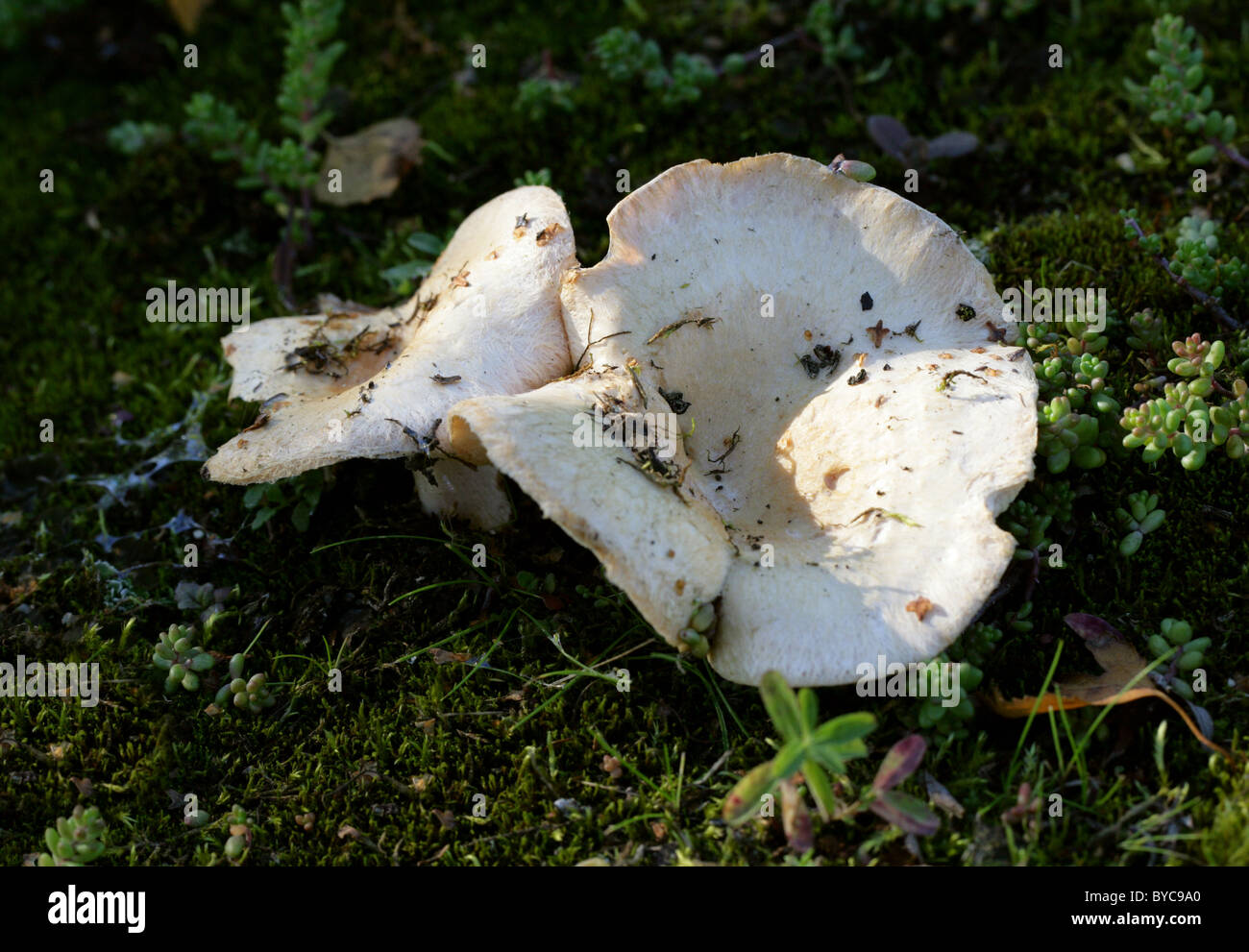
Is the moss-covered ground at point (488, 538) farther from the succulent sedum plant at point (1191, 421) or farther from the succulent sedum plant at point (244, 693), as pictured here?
the succulent sedum plant at point (1191, 421)

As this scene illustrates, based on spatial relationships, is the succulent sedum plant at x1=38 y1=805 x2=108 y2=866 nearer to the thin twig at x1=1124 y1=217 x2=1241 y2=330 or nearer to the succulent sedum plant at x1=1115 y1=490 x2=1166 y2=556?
the succulent sedum plant at x1=1115 y1=490 x2=1166 y2=556

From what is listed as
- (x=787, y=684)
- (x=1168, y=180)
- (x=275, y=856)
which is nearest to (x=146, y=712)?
(x=275, y=856)

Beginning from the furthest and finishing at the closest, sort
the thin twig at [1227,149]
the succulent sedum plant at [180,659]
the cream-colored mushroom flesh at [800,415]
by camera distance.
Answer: the thin twig at [1227,149]
the succulent sedum plant at [180,659]
the cream-colored mushroom flesh at [800,415]

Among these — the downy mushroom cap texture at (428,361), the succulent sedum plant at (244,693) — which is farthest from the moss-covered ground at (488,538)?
the downy mushroom cap texture at (428,361)

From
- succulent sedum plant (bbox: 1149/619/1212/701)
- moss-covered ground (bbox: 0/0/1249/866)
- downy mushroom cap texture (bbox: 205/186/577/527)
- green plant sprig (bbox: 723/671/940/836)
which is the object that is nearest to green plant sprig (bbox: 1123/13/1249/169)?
moss-covered ground (bbox: 0/0/1249/866)

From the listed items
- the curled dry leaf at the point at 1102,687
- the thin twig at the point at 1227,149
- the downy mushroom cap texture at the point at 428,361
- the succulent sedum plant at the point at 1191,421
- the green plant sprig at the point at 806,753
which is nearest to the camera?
the green plant sprig at the point at 806,753

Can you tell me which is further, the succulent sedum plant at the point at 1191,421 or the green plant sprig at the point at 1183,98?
the green plant sprig at the point at 1183,98
